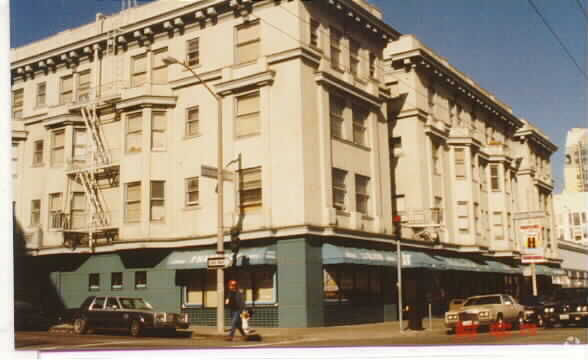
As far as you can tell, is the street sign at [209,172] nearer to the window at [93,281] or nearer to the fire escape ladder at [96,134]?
the fire escape ladder at [96,134]

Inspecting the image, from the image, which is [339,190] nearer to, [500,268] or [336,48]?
[336,48]

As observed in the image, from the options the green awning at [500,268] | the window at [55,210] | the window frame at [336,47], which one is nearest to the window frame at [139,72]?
the window at [55,210]

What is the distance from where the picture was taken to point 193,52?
96.6ft

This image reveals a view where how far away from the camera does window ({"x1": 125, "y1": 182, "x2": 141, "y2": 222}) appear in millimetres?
29312

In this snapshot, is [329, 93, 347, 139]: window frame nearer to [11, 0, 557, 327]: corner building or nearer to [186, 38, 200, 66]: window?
[11, 0, 557, 327]: corner building

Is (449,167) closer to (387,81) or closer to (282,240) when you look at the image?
(387,81)

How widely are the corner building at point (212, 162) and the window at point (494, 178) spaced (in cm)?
838

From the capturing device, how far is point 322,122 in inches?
1076

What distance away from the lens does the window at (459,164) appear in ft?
123

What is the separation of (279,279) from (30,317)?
9.34 metres

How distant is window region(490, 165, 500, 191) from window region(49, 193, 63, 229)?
78.3 feet

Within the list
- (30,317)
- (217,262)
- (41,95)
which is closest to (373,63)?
(217,262)

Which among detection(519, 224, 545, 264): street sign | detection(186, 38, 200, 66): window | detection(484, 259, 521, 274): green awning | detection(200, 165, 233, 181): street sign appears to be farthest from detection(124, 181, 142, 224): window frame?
detection(484, 259, 521, 274): green awning

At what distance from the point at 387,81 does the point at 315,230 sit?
11.7m
